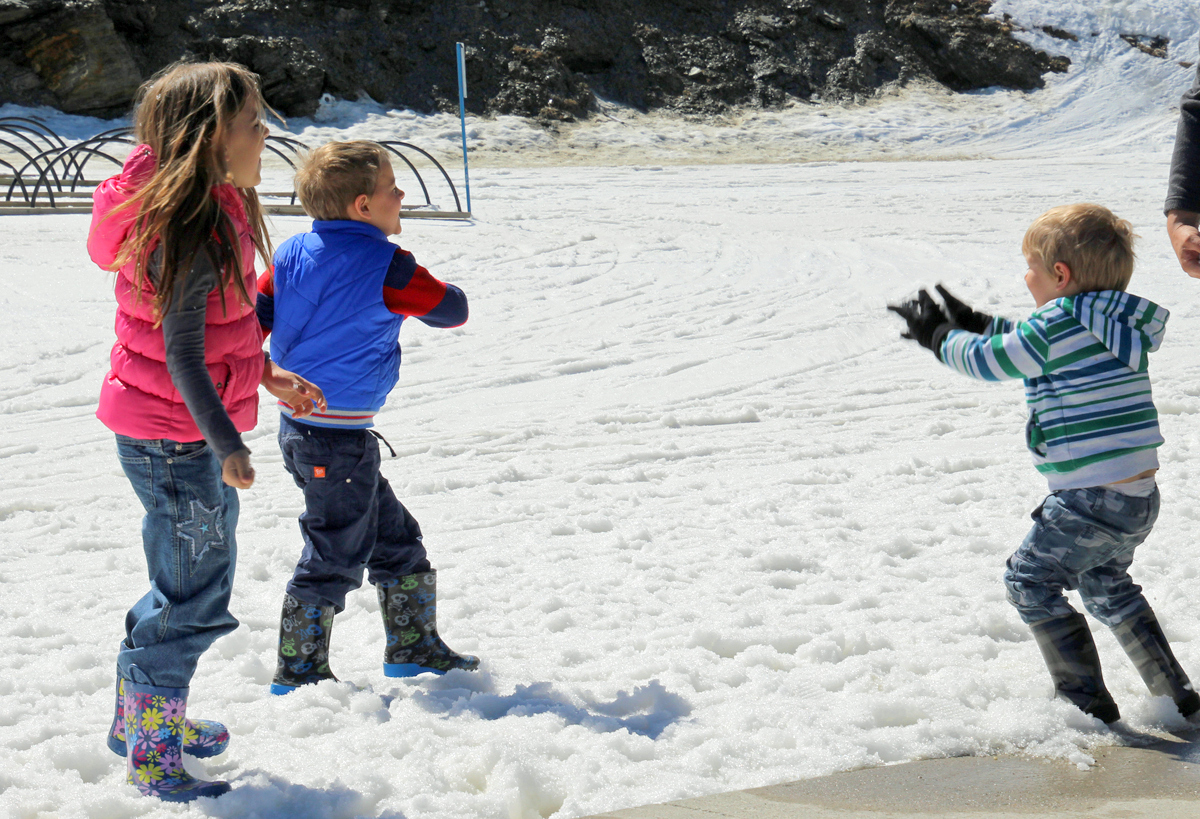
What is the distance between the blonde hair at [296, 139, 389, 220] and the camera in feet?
9.22

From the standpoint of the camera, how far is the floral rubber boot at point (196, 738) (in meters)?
2.53

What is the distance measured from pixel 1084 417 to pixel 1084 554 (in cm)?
35

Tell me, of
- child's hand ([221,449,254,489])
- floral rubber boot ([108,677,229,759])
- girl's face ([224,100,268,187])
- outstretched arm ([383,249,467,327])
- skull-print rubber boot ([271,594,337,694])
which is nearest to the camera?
child's hand ([221,449,254,489])

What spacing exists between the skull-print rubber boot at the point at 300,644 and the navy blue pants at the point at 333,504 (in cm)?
4

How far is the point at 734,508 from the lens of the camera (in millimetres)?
4598

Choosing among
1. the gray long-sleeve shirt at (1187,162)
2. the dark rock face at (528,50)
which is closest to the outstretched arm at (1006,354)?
the gray long-sleeve shirt at (1187,162)

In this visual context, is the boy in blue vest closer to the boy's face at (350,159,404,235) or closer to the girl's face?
the boy's face at (350,159,404,235)

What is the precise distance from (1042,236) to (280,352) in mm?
2026

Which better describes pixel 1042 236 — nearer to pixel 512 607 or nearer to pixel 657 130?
pixel 512 607

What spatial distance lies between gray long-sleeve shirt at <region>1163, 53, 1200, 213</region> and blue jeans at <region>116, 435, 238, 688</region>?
268 cm

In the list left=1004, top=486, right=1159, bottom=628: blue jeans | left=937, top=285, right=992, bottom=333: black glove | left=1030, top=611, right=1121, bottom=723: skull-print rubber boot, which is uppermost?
left=937, top=285, right=992, bottom=333: black glove

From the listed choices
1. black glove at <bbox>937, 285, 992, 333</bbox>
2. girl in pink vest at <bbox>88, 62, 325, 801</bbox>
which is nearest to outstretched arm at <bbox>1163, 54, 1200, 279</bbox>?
black glove at <bbox>937, 285, 992, 333</bbox>

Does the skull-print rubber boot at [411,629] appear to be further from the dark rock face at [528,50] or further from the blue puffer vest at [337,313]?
the dark rock face at [528,50]

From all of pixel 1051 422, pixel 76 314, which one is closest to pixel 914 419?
pixel 1051 422
